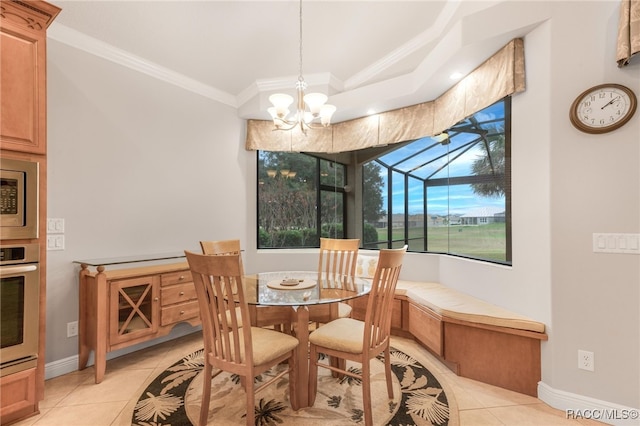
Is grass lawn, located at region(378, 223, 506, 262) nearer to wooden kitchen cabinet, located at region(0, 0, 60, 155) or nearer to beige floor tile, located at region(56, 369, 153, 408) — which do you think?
beige floor tile, located at region(56, 369, 153, 408)

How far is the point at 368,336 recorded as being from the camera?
6.19 feet

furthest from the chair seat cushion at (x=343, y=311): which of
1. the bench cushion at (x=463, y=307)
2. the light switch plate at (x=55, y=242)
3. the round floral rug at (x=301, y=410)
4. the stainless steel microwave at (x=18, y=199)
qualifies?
the light switch plate at (x=55, y=242)

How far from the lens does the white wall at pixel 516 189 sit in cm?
189

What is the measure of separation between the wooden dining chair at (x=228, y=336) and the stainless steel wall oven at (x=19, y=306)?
1.07 m

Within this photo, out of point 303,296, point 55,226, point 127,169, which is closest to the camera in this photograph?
point 303,296

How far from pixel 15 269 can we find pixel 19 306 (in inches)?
9.4

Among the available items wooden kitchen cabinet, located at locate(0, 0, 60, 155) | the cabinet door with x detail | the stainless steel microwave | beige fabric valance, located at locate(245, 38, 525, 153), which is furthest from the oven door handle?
beige fabric valance, located at locate(245, 38, 525, 153)

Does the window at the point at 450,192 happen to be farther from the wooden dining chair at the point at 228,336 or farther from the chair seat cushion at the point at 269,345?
the wooden dining chair at the point at 228,336

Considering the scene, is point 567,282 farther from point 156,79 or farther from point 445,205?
point 156,79

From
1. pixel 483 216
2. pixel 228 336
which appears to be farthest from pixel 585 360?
pixel 228 336

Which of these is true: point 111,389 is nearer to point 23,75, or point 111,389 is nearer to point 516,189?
point 23,75

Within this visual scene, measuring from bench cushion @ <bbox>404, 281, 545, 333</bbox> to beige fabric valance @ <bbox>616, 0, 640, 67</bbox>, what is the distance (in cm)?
174

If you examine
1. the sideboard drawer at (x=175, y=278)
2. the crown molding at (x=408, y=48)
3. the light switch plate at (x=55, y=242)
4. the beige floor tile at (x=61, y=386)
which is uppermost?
the crown molding at (x=408, y=48)

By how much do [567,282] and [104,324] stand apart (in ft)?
11.1
